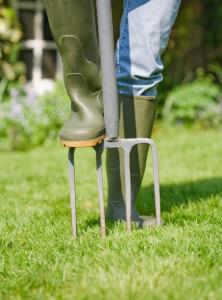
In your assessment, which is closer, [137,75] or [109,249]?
[109,249]

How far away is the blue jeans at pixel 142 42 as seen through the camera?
2.24 m

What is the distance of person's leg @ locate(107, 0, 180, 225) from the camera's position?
2252 mm

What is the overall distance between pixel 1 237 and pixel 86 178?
1828mm

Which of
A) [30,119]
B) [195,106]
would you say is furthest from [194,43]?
[30,119]

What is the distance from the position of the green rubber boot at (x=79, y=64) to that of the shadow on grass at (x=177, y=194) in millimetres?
430

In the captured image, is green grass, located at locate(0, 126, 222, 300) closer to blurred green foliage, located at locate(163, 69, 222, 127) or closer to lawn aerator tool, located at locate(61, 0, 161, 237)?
lawn aerator tool, located at locate(61, 0, 161, 237)

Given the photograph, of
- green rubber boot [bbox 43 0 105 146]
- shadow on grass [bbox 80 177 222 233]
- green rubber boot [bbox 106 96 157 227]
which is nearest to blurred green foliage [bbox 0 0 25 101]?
shadow on grass [bbox 80 177 222 233]

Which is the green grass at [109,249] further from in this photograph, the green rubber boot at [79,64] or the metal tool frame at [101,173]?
the green rubber boot at [79,64]

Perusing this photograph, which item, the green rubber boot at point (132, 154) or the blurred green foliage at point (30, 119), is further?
the blurred green foliage at point (30, 119)

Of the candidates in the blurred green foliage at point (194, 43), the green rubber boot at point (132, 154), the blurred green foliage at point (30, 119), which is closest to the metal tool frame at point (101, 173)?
the green rubber boot at point (132, 154)

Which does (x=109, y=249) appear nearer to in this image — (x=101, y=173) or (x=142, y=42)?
(x=101, y=173)

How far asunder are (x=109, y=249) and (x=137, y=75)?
702 millimetres

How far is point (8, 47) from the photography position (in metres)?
7.24

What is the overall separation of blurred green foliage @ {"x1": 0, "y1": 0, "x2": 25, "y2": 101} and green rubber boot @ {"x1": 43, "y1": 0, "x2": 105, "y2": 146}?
4898 millimetres
